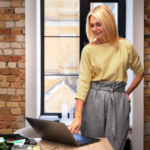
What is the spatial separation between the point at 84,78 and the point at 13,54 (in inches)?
52.9

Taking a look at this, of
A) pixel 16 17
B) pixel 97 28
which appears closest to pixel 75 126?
pixel 97 28

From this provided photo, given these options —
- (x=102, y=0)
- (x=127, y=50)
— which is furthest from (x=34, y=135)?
(x=102, y=0)

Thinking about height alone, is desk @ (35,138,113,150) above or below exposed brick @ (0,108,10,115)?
above

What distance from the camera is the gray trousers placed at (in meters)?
1.85

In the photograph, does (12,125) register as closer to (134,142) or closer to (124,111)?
(134,142)

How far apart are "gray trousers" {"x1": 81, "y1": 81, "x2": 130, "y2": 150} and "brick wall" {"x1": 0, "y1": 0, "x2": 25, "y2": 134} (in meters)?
1.28

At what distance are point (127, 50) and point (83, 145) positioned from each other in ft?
2.71

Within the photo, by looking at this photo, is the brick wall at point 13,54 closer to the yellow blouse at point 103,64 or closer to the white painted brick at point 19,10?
the white painted brick at point 19,10

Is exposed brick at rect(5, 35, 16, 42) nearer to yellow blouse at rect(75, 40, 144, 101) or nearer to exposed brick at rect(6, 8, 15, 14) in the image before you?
exposed brick at rect(6, 8, 15, 14)

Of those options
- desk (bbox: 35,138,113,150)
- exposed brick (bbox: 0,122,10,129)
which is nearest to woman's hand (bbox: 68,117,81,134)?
desk (bbox: 35,138,113,150)

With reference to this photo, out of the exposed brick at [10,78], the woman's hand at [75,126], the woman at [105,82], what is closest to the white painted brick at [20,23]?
the exposed brick at [10,78]

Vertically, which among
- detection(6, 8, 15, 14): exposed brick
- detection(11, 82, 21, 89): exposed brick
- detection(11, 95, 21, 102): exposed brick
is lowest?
detection(11, 95, 21, 102): exposed brick

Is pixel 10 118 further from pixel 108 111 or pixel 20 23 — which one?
pixel 108 111

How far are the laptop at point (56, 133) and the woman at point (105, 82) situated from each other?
0.43m
